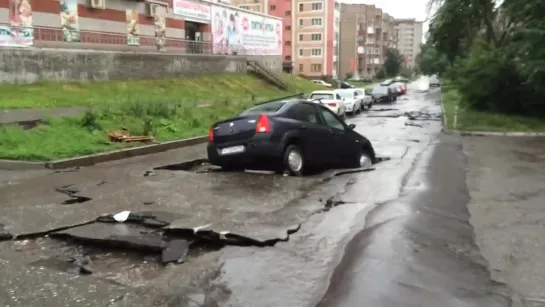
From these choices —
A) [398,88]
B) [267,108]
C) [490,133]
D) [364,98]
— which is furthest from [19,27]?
[398,88]

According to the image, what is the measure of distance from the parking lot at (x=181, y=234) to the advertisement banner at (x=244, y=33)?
3773 cm

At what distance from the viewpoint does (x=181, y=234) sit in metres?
5.74

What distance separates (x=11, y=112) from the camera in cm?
1622

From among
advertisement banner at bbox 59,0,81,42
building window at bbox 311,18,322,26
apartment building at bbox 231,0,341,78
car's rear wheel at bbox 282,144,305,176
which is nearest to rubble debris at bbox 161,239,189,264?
car's rear wheel at bbox 282,144,305,176

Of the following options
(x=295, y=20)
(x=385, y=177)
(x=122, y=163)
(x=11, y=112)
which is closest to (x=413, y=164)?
(x=385, y=177)

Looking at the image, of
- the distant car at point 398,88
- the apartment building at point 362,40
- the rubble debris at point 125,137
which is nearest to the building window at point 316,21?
the apartment building at point 362,40

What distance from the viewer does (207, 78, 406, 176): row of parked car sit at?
Answer: 954 centimetres

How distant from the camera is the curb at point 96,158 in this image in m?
11.1

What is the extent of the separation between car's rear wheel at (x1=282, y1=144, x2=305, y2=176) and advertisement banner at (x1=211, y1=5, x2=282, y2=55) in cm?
3677

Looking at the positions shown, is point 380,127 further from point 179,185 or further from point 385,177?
point 179,185

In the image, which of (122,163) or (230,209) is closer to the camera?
(230,209)

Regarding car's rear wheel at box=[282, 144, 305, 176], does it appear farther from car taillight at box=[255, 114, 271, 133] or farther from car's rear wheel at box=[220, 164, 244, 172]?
car's rear wheel at box=[220, 164, 244, 172]

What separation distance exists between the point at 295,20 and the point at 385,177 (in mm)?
93656

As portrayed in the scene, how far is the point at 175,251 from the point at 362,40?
122073 millimetres
